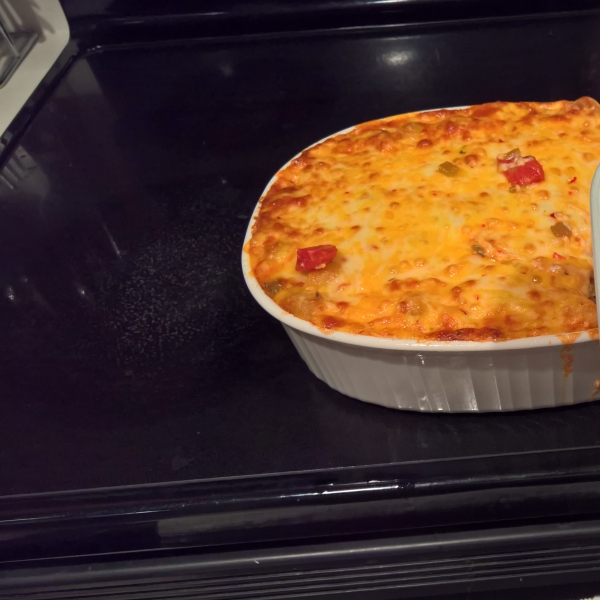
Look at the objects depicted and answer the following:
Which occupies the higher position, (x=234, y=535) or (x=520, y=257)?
(x=520, y=257)

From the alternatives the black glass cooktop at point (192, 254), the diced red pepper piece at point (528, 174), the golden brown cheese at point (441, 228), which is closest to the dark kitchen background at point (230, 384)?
the black glass cooktop at point (192, 254)

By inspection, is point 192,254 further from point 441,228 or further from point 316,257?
point 441,228

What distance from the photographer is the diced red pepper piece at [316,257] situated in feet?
3.61

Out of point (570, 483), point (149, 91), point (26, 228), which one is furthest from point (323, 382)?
point (149, 91)

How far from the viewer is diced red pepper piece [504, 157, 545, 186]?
1.14 m

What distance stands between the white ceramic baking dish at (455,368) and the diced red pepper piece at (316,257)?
0.09m

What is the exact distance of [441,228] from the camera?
3.66ft

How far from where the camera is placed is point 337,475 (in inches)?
41.3

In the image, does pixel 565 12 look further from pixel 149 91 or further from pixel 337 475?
pixel 337 475

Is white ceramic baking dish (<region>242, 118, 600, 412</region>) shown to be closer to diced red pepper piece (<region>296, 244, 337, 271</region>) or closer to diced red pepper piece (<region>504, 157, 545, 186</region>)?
diced red pepper piece (<region>296, 244, 337, 271</region>)

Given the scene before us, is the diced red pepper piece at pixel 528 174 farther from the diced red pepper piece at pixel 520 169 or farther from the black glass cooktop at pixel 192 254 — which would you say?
the black glass cooktop at pixel 192 254

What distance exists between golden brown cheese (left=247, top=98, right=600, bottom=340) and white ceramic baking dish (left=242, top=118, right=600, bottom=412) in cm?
2

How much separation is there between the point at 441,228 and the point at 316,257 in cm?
22

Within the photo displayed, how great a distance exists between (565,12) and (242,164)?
3.83ft
